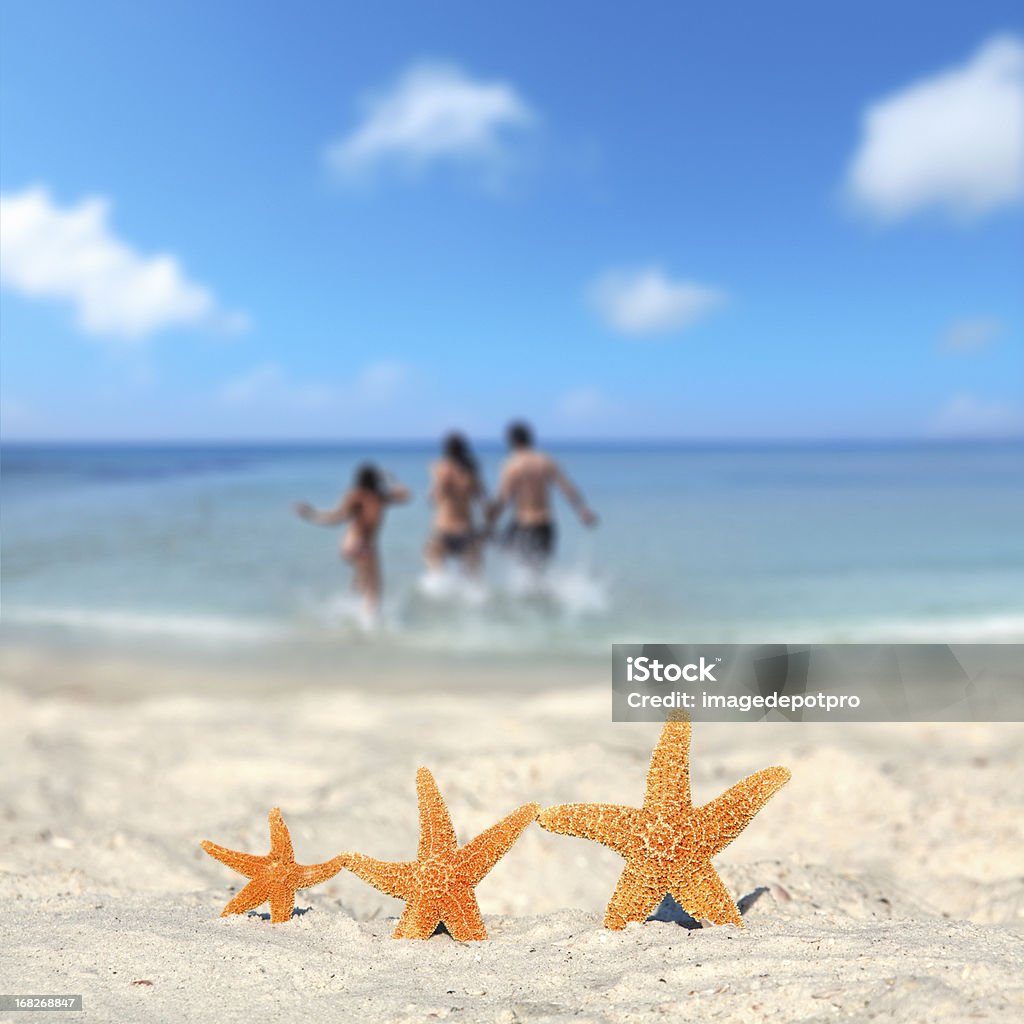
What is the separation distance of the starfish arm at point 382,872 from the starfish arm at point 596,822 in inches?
18.8

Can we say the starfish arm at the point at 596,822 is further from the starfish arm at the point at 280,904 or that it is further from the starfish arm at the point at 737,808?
the starfish arm at the point at 280,904

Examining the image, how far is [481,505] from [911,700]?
5301mm

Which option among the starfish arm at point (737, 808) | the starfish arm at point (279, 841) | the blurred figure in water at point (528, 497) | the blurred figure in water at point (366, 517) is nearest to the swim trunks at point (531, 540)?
the blurred figure in water at point (528, 497)

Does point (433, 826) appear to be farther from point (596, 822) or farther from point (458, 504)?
point (458, 504)

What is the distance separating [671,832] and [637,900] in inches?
8.7

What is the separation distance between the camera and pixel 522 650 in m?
8.09

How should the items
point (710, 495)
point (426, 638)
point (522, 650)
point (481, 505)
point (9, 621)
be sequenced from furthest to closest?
1. point (710, 495)
2. point (481, 505)
3. point (9, 621)
4. point (426, 638)
5. point (522, 650)

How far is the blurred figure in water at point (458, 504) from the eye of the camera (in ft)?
31.7

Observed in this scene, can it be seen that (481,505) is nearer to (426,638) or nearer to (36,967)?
(426,638)

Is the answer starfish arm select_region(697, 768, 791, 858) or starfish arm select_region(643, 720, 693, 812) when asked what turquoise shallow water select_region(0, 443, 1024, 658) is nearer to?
starfish arm select_region(643, 720, 693, 812)

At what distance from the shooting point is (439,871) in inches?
97.5

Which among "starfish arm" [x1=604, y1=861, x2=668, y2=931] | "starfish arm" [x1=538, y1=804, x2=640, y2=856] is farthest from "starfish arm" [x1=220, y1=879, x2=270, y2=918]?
"starfish arm" [x1=604, y1=861, x2=668, y2=931]

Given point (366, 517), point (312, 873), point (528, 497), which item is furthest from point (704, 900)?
point (528, 497)

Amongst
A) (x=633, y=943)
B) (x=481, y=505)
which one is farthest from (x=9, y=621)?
(x=633, y=943)
